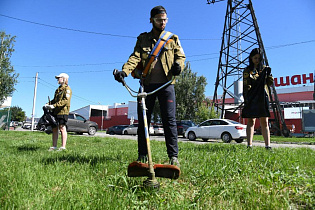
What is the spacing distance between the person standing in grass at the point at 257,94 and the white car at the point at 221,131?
8.26m

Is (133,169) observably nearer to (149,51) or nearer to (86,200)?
(86,200)

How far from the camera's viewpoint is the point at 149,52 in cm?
268

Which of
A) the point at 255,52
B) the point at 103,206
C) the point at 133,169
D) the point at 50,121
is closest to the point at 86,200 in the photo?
the point at 103,206

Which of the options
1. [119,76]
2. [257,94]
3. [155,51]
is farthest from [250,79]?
[119,76]

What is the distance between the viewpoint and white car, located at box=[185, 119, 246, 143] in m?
12.3

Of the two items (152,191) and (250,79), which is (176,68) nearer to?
(152,191)

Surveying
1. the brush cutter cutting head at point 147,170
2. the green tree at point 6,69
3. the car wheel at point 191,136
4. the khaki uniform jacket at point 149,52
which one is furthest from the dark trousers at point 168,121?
the green tree at point 6,69

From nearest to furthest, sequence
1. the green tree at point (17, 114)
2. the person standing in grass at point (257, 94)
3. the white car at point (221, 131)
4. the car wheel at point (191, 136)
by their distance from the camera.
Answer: the person standing in grass at point (257, 94), the white car at point (221, 131), the car wheel at point (191, 136), the green tree at point (17, 114)

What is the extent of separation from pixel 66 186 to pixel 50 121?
10.3ft

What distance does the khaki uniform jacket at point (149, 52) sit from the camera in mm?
2688

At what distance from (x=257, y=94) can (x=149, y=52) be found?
8.99 ft

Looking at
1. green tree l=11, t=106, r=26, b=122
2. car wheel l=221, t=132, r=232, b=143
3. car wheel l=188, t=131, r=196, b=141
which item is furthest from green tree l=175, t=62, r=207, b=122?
green tree l=11, t=106, r=26, b=122

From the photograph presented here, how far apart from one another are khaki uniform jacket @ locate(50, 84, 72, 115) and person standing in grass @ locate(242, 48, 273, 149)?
376cm

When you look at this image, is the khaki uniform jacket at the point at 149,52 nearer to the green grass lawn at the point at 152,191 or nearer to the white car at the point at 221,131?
the green grass lawn at the point at 152,191
